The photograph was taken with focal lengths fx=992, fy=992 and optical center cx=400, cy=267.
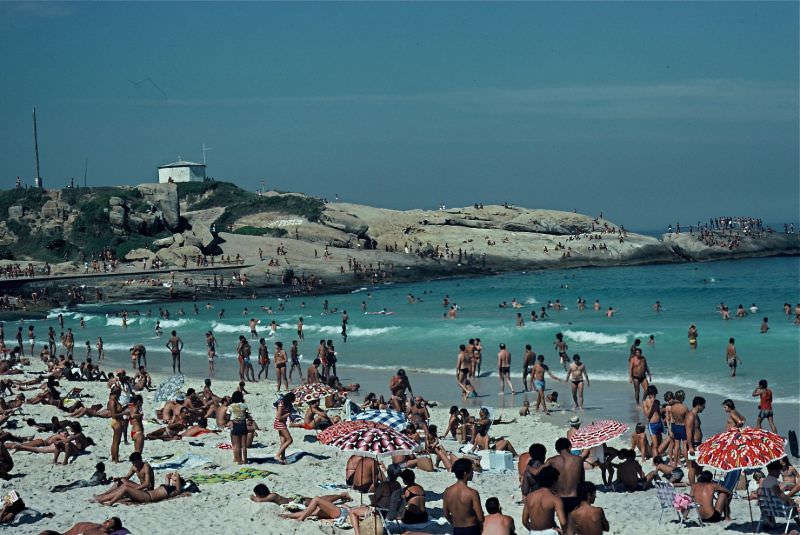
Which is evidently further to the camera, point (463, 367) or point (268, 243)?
point (268, 243)

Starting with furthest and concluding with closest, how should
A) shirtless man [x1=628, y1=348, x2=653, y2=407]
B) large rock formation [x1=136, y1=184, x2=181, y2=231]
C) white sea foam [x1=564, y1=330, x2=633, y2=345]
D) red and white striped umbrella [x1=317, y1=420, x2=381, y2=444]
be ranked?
large rock formation [x1=136, y1=184, x2=181, y2=231], white sea foam [x1=564, y1=330, x2=633, y2=345], shirtless man [x1=628, y1=348, x2=653, y2=407], red and white striped umbrella [x1=317, y1=420, x2=381, y2=444]

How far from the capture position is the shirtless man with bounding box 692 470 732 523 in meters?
10.7

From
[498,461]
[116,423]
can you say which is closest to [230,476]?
[116,423]

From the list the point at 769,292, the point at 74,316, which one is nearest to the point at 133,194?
the point at 74,316

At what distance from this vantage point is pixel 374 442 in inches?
427

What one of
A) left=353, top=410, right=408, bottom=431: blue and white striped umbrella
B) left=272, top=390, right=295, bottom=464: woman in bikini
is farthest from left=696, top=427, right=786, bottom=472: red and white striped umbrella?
left=272, top=390, right=295, bottom=464: woman in bikini

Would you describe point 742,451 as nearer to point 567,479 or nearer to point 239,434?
point 567,479

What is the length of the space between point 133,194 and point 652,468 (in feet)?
219

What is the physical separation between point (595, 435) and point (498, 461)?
7.08 feet

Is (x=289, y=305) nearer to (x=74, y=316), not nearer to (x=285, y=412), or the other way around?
(x=74, y=316)

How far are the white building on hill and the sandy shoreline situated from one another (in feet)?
261

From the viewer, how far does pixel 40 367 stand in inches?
1128

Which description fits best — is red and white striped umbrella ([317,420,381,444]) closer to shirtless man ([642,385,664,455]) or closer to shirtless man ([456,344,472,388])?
shirtless man ([642,385,664,455])

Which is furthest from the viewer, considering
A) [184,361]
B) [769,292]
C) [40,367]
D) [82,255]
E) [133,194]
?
[133,194]
